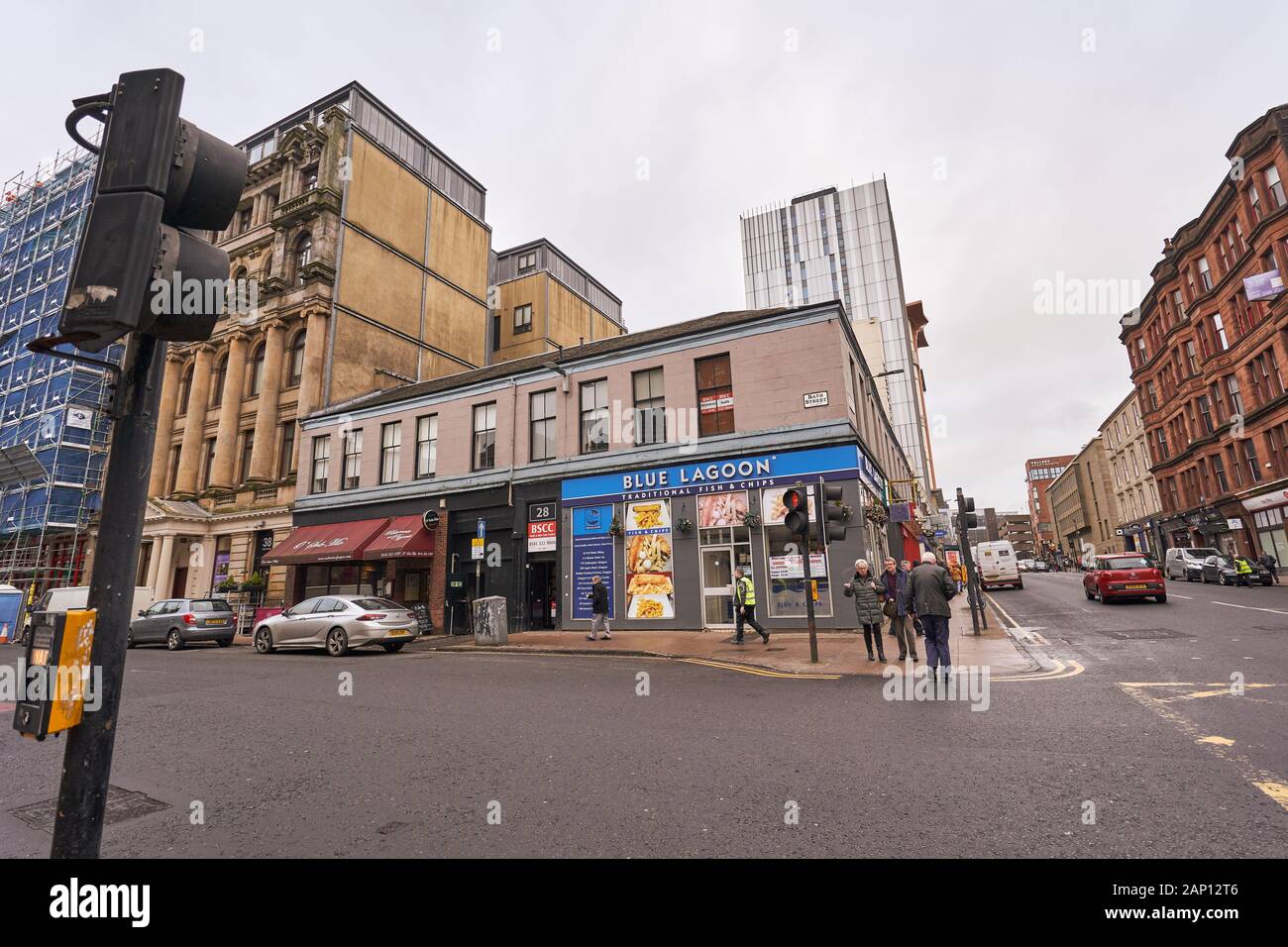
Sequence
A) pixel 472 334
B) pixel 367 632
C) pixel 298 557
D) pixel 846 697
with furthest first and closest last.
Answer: pixel 472 334
pixel 298 557
pixel 367 632
pixel 846 697

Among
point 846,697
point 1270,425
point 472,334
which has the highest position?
point 472,334

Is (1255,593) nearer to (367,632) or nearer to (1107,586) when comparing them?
(1107,586)

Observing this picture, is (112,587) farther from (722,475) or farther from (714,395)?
(714,395)

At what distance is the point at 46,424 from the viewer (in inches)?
1248

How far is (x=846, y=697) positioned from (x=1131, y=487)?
6582 cm

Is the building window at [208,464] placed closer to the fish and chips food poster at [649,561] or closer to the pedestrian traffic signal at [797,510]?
the fish and chips food poster at [649,561]

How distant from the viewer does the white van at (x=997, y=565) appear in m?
33.3

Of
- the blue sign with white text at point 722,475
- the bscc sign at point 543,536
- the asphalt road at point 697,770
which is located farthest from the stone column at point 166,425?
the asphalt road at point 697,770

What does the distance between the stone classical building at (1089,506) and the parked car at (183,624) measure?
75.3m

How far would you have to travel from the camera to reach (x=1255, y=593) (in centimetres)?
2105

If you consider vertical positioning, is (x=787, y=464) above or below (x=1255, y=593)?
above

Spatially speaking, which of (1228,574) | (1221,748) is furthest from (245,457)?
(1228,574)

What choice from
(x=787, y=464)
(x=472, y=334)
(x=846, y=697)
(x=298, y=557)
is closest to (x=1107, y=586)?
(x=787, y=464)
